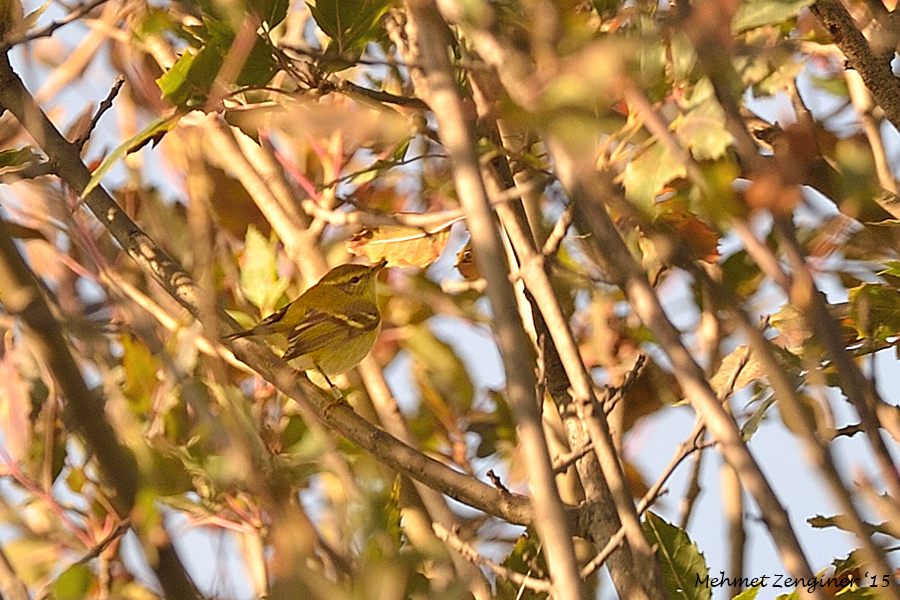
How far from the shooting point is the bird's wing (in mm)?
2309

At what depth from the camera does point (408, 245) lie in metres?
1.75

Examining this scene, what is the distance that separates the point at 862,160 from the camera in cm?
78

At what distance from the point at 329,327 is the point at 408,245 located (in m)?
0.63

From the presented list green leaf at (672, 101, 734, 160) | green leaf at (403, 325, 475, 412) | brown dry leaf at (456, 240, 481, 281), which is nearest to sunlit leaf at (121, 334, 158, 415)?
green leaf at (403, 325, 475, 412)

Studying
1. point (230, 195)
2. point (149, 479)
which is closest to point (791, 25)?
point (149, 479)

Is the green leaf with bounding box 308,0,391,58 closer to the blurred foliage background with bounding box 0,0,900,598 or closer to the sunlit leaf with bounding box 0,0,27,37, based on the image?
the blurred foliage background with bounding box 0,0,900,598

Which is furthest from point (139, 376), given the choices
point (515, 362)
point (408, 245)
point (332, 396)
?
point (515, 362)

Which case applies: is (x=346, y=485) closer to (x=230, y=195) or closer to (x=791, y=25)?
(x=791, y=25)

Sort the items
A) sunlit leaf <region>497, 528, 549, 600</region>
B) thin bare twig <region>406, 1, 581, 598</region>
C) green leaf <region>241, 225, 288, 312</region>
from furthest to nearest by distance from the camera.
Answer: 1. green leaf <region>241, 225, 288, 312</region>
2. sunlit leaf <region>497, 528, 549, 600</region>
3. thin bare twig <region>406, 1, 581, 598</region>

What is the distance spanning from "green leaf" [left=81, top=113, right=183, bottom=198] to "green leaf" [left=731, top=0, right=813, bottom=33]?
67 cm

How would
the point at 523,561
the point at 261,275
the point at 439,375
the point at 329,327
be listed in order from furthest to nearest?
the point at 439,375, the point at 329,327, the point at 261,275, the point at 523,561

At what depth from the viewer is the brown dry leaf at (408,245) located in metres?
1.74

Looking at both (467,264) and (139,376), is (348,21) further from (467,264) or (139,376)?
(139,376)

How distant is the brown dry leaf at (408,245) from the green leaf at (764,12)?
568 mm
